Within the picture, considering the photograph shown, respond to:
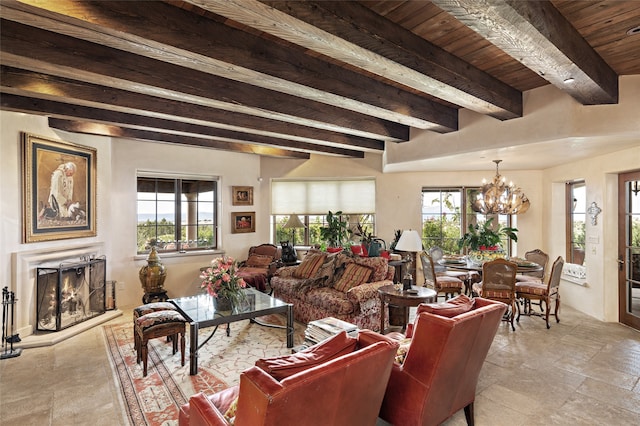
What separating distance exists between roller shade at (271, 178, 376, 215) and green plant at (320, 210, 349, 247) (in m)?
0.36

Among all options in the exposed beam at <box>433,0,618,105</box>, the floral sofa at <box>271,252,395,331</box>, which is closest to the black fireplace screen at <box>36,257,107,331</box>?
the floral sofa at <box>271,252,395,331</box>

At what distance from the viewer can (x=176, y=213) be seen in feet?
20.3

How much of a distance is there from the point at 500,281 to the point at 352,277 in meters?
1.88

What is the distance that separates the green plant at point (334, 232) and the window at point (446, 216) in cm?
164

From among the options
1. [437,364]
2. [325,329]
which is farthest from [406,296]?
[437,364]

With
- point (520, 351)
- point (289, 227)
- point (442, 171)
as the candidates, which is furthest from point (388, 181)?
point (520, 351)

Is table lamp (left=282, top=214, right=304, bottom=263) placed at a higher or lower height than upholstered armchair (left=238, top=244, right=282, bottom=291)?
higher

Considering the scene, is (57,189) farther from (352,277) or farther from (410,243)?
(410,243)

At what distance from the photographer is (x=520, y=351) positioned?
365 centimetres

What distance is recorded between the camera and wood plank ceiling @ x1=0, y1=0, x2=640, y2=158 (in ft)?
6.37

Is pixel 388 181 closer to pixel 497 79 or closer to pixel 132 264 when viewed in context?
pixel 497 79

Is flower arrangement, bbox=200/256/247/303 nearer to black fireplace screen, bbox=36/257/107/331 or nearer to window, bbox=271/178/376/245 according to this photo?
black fireplace screen, bbox=36/257/107/331

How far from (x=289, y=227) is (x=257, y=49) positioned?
4.51 m

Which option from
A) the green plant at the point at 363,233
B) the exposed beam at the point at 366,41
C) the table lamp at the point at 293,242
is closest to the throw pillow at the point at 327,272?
the table lamp at the point at 293,242
